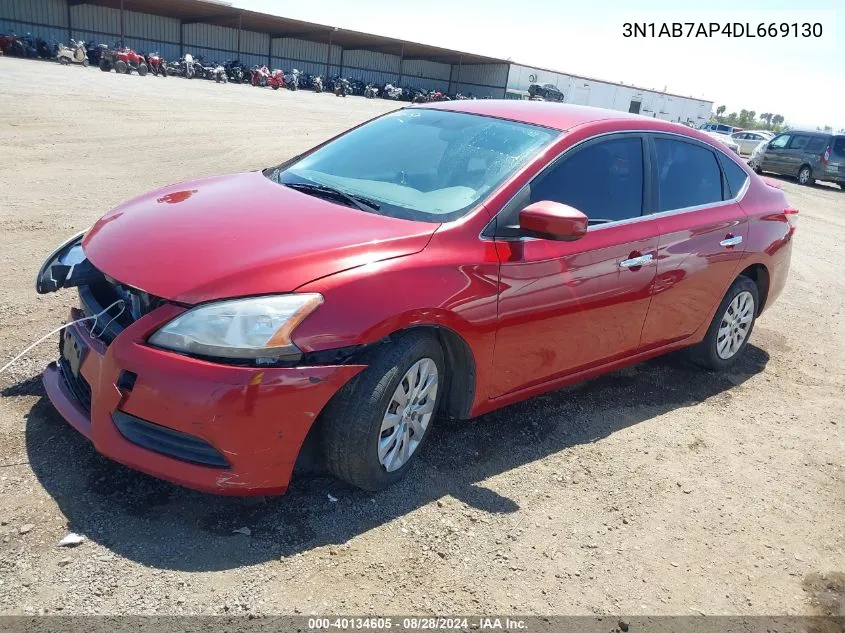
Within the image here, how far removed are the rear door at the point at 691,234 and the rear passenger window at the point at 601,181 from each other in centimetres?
22

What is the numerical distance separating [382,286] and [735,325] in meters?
3.44

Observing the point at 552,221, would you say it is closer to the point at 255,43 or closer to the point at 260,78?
the point at 260,78

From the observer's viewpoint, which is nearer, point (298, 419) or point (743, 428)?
point (298, 419)

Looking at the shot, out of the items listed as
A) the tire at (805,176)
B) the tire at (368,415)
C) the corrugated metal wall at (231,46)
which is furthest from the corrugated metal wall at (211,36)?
the tire at (368,415)

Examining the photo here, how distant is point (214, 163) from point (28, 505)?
9403 millimetres

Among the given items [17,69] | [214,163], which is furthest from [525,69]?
[214,163]

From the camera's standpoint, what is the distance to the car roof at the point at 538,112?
4.01 meters

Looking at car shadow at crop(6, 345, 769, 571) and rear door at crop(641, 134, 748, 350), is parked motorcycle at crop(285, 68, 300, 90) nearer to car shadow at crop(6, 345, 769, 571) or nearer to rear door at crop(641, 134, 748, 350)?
rear door at crop(641, 134, 748, 350)

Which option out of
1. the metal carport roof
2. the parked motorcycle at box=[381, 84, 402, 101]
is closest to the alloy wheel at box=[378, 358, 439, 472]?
the metal carport roof

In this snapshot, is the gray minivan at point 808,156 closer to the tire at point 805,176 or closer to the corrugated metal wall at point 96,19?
the tire at point 805,176

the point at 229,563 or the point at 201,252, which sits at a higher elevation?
the point at 201,252

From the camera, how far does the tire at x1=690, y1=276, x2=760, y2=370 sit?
5.07m

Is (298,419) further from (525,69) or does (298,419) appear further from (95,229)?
(525,69)

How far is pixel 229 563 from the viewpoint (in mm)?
2660
